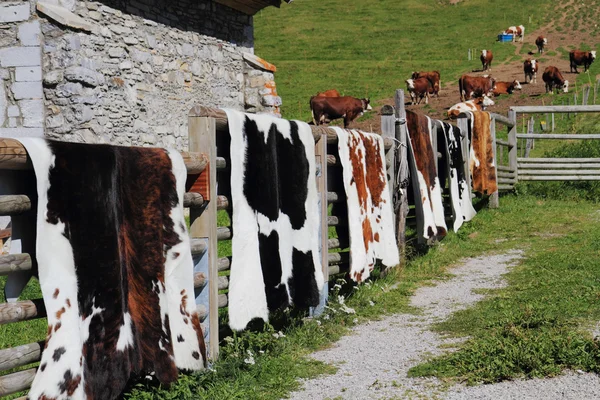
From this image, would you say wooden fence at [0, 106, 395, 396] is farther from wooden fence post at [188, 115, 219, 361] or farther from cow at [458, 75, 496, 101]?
cow at [458, 75, 496, 101]

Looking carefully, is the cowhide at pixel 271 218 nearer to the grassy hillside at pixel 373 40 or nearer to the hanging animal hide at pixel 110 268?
the hanging animal hide at pixel 110 268

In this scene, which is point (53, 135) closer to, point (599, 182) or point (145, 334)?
point (145, 334)

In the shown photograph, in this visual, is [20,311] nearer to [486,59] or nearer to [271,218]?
[271,218]

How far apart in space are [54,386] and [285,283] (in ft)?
7.35

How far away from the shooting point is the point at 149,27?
1280cm

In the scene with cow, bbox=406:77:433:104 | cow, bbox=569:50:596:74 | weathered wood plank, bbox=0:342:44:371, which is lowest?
weathered wood plank, bbox=0:342:44:371

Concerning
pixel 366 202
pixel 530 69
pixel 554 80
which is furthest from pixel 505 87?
pixel 366 202

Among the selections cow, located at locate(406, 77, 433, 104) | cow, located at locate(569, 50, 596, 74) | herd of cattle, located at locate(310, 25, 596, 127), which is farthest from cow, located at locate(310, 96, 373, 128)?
cow, located at locate(569, 50, 596, 74)

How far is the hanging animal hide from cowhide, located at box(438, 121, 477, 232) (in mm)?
6194

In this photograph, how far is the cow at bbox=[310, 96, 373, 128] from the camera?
91.9 feet

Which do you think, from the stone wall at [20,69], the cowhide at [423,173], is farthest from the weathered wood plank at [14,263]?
the stone wall at [20,69]

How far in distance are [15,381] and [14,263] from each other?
1.78 ft

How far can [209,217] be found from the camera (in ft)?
16.7

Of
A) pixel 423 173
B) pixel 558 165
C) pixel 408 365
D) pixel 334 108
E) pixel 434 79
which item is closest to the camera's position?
pixel 408 365
